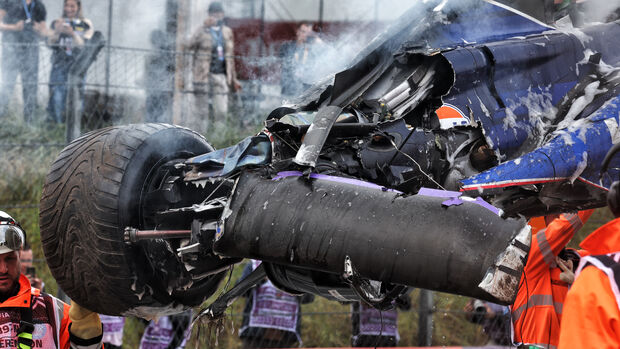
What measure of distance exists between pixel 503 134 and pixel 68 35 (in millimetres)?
4310

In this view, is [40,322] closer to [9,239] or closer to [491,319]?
[9,239]

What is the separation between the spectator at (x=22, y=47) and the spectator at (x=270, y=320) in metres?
2.52

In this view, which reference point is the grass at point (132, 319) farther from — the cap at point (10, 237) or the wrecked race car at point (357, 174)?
the wrecked race car at point (357, 174)

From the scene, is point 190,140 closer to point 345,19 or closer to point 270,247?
point 270,247

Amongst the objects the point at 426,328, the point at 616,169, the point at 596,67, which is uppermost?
the point at 596,67

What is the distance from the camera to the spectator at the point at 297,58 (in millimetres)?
7164

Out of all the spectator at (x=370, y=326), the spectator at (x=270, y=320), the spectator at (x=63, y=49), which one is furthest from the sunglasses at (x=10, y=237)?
the spectator at (x=370, y=326)

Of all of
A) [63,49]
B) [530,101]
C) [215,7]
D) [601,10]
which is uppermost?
[601,10]

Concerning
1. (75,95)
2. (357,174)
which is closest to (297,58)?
(75,95)

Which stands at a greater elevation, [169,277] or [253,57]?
[253,57]

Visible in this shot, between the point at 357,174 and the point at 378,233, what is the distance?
0.72m

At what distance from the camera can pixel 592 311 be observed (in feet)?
8.66

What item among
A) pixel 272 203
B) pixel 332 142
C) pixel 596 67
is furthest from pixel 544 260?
pixel 272 203

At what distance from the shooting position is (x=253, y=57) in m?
8.57
